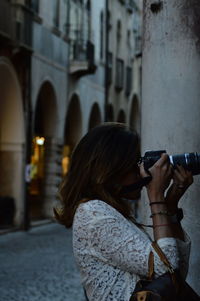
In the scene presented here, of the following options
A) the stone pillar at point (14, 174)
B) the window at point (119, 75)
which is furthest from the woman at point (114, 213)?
the window at point (119, 75)

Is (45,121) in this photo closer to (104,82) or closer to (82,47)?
(82,47)

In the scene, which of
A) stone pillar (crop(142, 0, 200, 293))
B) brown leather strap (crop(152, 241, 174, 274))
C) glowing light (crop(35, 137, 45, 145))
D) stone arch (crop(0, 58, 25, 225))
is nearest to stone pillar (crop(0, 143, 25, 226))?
stone arch (crop(0, 58, 25, 225))

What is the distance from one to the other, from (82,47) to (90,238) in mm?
24720

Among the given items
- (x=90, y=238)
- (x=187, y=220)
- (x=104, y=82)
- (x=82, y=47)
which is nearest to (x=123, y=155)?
(x=90, y=238)

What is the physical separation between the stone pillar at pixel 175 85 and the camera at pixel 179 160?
1109mm

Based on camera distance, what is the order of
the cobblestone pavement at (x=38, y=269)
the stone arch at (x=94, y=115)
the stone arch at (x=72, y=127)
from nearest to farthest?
1. the cobblestone pavement at (x=38, y=269)
2. the stone arch at (x=72, y=127)
3. the stone arch at (x=94, y=115)

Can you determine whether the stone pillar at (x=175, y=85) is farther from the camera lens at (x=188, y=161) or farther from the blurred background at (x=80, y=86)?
the camera lens at (x=188, y=161)

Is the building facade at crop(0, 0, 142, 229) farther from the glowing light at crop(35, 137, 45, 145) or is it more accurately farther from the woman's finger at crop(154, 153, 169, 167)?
the woman's finger at crop(154, 153, 169, 167)

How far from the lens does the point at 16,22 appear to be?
67.3 feet

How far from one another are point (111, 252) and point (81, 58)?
24.3 meters

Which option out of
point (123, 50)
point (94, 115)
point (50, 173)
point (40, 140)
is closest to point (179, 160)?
point (40, 140)

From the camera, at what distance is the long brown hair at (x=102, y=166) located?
2.60m

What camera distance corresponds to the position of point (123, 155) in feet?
8.55

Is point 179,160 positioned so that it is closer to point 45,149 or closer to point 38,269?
point 38,269
